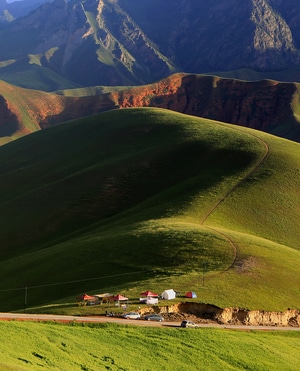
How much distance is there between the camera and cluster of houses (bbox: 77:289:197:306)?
2333 inches

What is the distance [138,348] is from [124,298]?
1235 cm

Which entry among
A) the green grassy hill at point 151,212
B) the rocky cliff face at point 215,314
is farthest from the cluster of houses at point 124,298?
the green grassy hill at point 151,212

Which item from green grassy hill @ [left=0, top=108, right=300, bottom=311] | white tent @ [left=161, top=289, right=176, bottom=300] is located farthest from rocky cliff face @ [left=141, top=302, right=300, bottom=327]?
white tent @ [left=161, top=289, right=176, bottom=300]

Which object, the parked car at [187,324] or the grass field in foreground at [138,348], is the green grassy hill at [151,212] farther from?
the grass field in foreground at [138,348]

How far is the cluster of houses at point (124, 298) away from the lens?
59.2m

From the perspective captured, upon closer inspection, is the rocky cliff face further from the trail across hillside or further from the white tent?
the trail across hillside

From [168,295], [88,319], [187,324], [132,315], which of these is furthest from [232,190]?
[88,319]

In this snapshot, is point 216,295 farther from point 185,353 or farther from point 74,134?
point 74,134

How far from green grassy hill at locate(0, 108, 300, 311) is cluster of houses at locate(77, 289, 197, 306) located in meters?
2.61

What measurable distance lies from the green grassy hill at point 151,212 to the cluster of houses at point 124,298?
2.61 m

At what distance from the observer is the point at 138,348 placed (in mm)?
47125

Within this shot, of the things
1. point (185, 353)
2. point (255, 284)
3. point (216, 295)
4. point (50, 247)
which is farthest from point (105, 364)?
point (50, 247)

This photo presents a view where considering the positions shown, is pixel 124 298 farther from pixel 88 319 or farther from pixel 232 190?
pixel 232 190

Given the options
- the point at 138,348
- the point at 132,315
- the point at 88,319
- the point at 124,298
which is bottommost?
the point at 132,315
